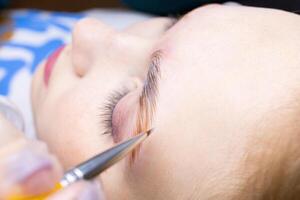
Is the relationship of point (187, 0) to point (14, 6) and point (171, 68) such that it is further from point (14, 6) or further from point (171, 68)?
point (14, 6)

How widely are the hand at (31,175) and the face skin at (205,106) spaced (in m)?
0.11

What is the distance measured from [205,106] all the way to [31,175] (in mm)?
189

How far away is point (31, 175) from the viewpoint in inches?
14.4

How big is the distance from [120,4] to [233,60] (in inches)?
31.1

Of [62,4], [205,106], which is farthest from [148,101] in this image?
[62,4]

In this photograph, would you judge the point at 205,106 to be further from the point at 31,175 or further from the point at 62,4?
the point at 62,4

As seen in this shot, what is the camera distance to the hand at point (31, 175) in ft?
1.16

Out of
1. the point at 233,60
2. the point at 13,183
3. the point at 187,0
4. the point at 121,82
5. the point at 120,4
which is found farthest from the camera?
the point at 120,4

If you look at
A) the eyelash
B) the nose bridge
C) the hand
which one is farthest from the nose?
the hand

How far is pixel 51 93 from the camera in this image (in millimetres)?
683

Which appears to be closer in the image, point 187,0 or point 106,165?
point 106,165

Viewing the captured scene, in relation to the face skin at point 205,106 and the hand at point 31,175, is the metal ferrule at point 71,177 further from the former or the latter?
the face skin at point 205,106

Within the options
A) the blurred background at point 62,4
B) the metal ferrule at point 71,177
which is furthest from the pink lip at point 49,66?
the blurred background at point 62,4

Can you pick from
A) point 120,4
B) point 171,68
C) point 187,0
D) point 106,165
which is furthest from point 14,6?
point 106,165
